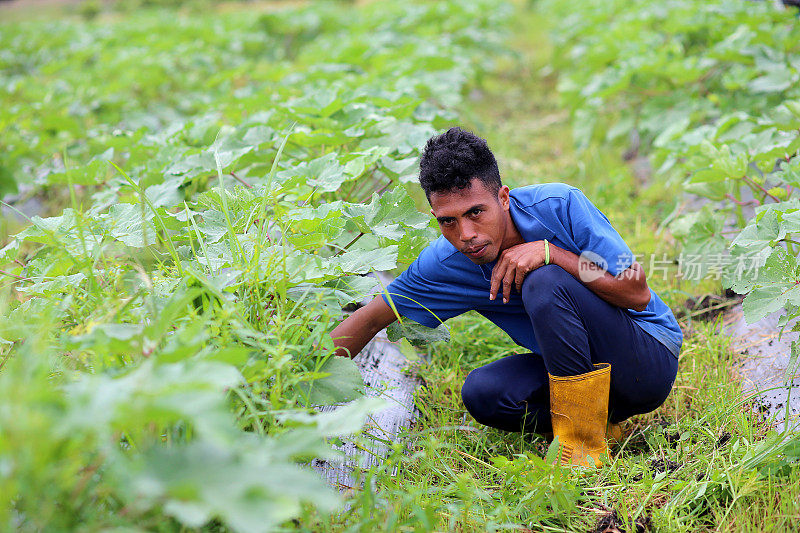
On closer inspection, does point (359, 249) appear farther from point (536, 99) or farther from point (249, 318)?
point (536, 99)

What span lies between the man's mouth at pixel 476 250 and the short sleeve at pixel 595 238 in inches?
10.5

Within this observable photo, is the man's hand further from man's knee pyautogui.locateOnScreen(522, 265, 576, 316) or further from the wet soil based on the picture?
the wet soil

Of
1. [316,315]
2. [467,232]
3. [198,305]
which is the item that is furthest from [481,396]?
[198,305]

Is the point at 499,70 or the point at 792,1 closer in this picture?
the point at 792,1

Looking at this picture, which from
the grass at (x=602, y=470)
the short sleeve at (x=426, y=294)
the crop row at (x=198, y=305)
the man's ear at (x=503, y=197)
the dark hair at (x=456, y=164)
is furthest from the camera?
the short sleeve at (x=426, y=294)

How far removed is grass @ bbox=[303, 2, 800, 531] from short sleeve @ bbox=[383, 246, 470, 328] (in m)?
0.35

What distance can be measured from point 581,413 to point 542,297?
0.37 metres

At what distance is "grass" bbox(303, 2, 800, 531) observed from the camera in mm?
1646

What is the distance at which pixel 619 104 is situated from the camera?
5.38 metres

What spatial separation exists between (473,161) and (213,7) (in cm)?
1957

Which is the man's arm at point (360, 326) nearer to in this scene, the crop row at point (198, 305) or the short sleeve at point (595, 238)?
the crop row at point (198, 305)

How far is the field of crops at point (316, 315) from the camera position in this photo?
104 cm

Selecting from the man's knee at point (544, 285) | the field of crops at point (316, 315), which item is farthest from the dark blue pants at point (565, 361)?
the field of crops at point (316, 315)

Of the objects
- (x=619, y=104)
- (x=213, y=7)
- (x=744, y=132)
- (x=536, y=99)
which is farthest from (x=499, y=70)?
(x=213, y=7)
